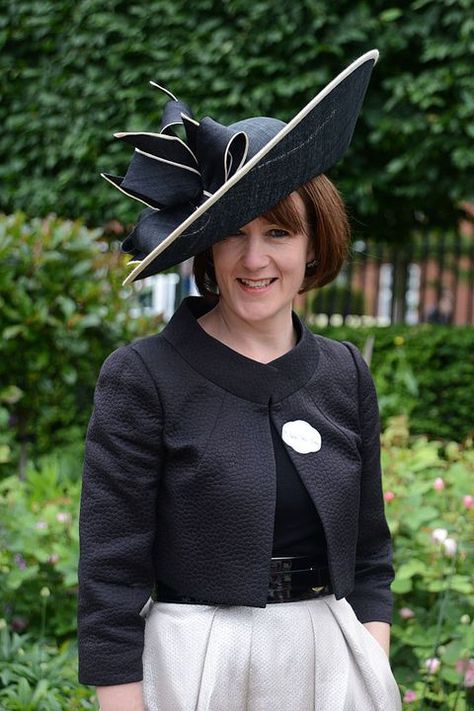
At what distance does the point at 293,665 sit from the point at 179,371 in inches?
20.2

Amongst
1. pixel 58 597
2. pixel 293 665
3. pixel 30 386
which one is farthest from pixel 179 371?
pixel 30 386

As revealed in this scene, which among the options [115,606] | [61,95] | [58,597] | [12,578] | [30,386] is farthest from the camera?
[61,95]

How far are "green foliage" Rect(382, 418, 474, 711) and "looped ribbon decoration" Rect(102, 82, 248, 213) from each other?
4.24 feet

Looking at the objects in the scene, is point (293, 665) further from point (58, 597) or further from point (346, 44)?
point (346, 44)

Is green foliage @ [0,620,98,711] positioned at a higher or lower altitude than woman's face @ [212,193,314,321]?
lower

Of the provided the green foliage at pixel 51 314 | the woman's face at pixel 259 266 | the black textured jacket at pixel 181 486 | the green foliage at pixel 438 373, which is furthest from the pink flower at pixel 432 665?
the green foliage at pixel 438 373

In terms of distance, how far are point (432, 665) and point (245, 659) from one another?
1.04 meters

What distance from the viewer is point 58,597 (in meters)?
3.30

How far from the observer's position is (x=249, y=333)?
1863 mm

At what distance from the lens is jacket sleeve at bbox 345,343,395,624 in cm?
196

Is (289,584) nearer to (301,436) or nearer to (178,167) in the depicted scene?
(301,436)

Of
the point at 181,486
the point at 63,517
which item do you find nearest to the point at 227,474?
the point at 181,486

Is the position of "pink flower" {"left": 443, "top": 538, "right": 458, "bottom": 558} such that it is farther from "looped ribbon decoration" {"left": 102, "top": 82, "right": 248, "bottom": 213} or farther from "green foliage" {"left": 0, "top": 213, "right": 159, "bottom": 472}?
"green foliage" {"left": 0, "top": 213, "right": 159, "bottom": 472}

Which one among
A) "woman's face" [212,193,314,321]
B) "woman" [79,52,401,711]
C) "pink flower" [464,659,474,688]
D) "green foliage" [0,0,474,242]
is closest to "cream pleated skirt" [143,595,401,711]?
"woman" [79,52,401,711]
